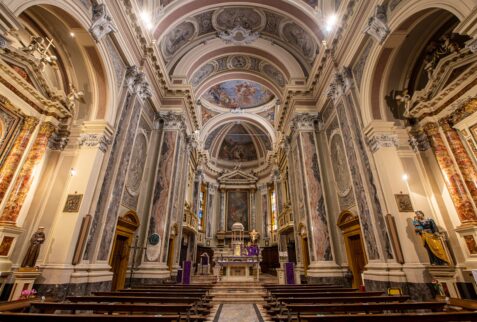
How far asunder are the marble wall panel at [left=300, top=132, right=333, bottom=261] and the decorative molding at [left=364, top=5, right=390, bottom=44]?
5.16 metres

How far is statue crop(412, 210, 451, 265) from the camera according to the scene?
5.41 m

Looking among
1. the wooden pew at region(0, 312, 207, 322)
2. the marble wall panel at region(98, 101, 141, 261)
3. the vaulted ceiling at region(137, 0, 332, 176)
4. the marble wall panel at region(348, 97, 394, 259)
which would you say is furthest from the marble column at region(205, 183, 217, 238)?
the wooden pew at region(0, 312, 207, 322)

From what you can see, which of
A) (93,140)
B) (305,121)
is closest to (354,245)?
(305,121)

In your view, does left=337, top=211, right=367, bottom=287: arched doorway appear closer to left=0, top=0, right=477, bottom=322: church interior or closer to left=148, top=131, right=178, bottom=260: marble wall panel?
left=0, top=0, right=477, bottom=322: church interior

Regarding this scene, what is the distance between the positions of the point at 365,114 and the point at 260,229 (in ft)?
51.7

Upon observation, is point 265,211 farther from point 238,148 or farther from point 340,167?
point 340,167

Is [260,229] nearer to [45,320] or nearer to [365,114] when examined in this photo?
[365,114]

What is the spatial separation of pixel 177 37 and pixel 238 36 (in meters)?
3.53

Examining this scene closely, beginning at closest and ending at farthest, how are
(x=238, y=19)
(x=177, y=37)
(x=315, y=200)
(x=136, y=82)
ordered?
(x=136, y=82), (x=315, y=200), (x=177, y=37), (x=238, y=19)

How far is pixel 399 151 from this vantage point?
7.10 m

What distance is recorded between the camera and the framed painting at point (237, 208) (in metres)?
21.8

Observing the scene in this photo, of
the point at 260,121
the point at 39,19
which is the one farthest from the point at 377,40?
the point at 260,121

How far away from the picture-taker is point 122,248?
866cm

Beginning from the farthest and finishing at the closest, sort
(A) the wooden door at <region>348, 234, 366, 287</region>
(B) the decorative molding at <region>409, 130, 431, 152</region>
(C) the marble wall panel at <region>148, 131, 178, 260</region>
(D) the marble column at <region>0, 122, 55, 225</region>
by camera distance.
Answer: (C) the marble wall panel at <region>148, 131, 178, 260</region>, (A) the wooden door at <region>348, 234, 366, 287</region>, (B) the decorative molding at <region>409, 130, 431, 152</region>, (D) the marble column at <region>0, 122, 55, 225</region>
